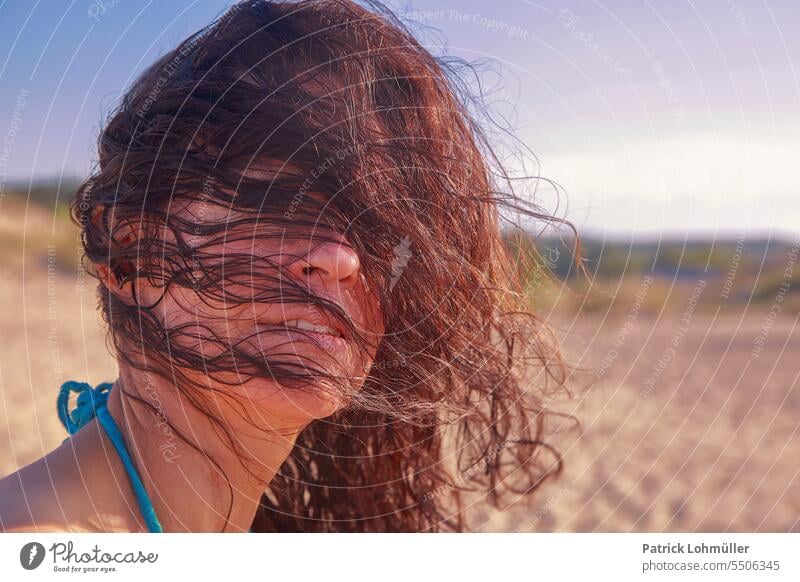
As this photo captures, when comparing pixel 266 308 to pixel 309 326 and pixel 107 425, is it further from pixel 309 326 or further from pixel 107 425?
pixel 107 425

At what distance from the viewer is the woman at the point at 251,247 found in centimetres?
117

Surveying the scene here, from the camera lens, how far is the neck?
1.21m

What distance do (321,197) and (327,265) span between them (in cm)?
11

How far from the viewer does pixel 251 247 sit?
120cm

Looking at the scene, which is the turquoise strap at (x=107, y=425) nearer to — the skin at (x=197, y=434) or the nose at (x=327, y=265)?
the skin at (x=197, y=434)

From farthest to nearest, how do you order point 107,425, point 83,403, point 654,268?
1. point 654,268
2. point 83,403
3. point 107,425

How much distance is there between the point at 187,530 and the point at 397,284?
1.79 ft

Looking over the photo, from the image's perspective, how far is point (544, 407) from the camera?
6.14 feet

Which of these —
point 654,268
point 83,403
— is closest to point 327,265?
point 83,403

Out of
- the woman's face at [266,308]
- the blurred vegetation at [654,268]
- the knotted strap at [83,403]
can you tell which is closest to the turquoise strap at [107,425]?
the knotted strap at [83,403]
